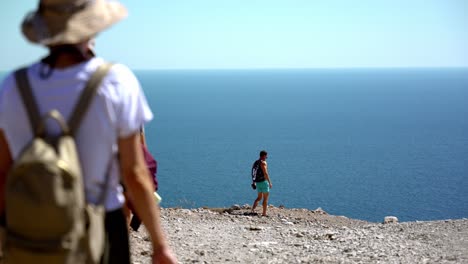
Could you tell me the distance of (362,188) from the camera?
78.2 meters

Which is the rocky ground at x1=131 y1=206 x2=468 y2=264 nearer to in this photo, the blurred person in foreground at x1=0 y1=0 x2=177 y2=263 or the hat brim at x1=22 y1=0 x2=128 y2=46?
the blurred person in foreground at x1=0 y1=0 x2=177 y2=263

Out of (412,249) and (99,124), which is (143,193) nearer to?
(99,124)

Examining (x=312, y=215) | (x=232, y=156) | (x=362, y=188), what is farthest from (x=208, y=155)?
(x=312, y=215)

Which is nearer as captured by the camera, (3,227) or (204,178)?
(3,227)

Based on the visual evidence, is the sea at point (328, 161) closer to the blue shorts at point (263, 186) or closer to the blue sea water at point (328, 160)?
the blue sea water at point (328, 160)

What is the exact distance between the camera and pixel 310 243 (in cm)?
899

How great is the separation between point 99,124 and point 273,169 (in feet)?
292

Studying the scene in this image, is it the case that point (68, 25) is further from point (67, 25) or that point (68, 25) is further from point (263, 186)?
point (263, 186)

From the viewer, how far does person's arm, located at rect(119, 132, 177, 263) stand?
2.78 metres

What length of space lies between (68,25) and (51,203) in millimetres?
800

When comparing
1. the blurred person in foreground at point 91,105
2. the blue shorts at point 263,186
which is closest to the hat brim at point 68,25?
the blurred person in foreground at point 91,105

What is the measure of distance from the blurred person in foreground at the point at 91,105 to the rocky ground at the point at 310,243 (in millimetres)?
4714

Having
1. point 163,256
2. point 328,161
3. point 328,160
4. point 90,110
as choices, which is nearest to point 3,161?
point 90,110

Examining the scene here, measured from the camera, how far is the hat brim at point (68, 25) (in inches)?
106
